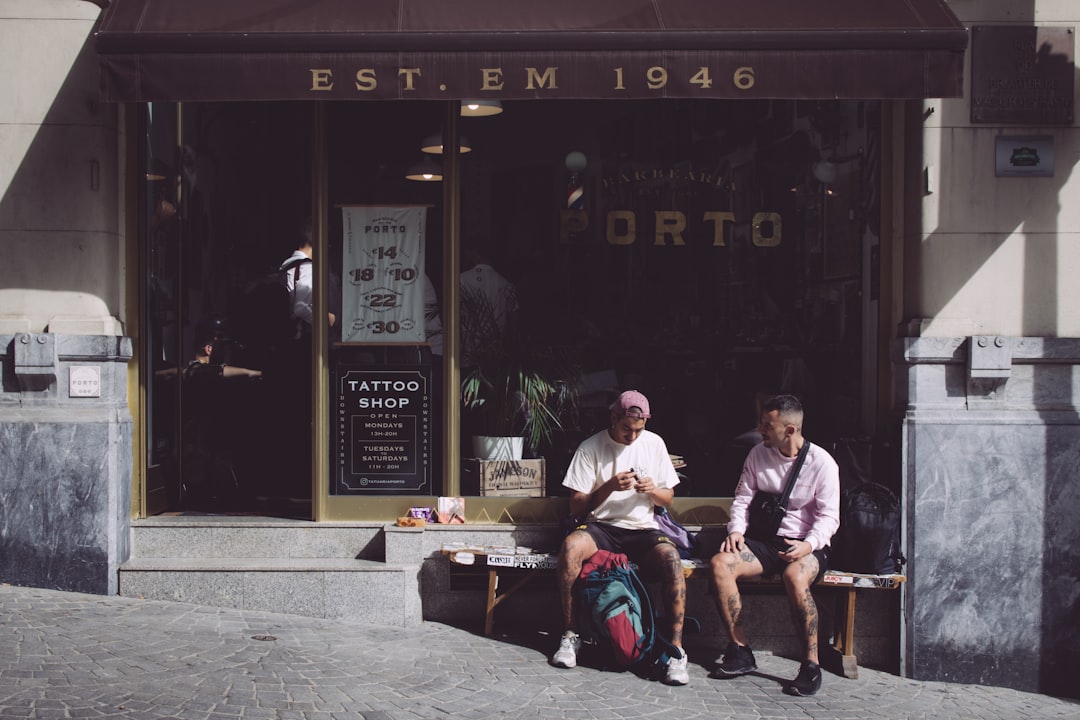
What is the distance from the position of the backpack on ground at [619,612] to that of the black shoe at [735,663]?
31cm

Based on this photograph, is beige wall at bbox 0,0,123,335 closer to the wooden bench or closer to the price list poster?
the price list poster

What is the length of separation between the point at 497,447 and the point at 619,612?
164 cm

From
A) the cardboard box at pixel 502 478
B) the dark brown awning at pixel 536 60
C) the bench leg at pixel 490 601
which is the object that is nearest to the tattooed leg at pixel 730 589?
the bench leg at pixel 490 601

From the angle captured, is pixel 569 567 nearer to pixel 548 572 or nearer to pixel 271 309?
pixel 548 572

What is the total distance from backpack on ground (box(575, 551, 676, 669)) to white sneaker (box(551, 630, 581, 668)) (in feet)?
0.36

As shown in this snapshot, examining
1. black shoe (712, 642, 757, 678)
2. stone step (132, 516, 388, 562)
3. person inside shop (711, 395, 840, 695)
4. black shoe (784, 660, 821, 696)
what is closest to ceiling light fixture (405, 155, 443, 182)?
stone step (132, 516, 388, 562)

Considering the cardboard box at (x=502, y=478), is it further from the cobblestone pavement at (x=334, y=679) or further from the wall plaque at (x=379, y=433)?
the cobblestone pavement at (x=334, y=679)

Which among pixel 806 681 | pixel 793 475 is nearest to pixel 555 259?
pixel 793 475

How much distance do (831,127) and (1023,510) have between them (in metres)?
2.67

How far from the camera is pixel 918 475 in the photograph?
6.43 meters

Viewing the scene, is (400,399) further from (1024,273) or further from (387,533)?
(1024,273)

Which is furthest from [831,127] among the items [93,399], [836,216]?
[93,399]

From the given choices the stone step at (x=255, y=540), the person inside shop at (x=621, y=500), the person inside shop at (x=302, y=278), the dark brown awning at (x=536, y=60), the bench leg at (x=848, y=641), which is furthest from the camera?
the person inside shop at (x=302, y=278)

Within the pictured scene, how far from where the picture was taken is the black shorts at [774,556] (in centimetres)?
617
